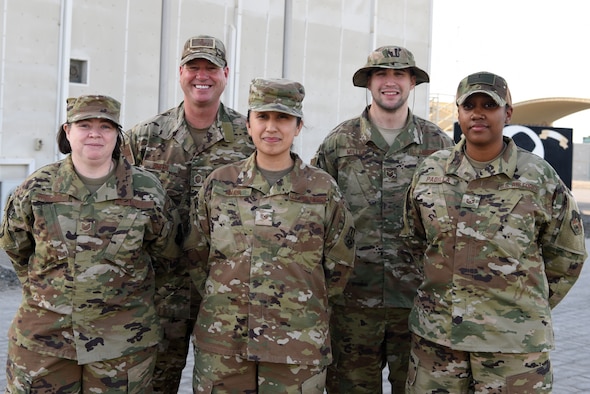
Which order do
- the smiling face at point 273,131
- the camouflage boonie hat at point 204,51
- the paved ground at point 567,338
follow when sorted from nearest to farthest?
1. the smiling face at point 273,131
2. the camouflage boonie hat at point 204,51
3. the paved ground at point 567,338

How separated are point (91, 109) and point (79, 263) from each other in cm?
68

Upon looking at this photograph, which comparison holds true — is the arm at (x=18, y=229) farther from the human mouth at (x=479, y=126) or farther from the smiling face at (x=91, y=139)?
the human mouth at (x=479, y=126)

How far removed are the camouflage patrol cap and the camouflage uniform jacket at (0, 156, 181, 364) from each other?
5.00ft

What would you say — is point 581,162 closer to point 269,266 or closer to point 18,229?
point 269,266

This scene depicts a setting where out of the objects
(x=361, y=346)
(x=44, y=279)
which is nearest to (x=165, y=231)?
(x=44, y=279)

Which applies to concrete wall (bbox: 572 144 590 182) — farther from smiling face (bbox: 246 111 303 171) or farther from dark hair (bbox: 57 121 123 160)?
dark hair (bbox: 57 121 123 160)

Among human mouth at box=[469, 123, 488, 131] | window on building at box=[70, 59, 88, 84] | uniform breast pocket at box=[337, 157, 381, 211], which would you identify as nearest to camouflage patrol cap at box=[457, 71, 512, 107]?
human mouth at box=[469, 123, 488, 131]

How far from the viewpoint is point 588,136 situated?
4181 centimetres

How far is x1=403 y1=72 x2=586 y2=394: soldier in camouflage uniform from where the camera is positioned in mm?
3475

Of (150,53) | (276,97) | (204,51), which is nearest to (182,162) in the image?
(204,51)

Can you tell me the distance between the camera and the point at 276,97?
3.56 m

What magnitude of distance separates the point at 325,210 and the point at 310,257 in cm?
23

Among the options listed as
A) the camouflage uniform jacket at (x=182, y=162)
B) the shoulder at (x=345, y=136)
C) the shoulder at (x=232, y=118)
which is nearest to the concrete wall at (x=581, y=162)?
the shoulder at (x=345, y=136)

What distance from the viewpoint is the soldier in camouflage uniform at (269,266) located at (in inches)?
138
